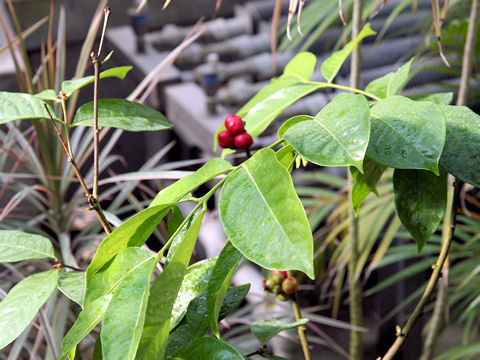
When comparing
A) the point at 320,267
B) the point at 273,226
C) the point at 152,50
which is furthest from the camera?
the point at 152,50

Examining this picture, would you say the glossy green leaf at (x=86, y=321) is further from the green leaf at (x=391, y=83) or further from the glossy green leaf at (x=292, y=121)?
the green leaf at (x=391, y=83)

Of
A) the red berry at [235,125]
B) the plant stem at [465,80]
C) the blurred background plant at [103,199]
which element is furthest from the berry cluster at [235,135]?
the plant stem at [465,80]

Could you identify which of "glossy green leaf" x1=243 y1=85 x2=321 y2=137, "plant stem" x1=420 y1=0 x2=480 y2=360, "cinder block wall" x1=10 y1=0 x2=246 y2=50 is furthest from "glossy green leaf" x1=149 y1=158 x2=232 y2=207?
"cinder block wall" x1=10 y1=0 x2=246 y2=50

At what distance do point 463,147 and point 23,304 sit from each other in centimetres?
27

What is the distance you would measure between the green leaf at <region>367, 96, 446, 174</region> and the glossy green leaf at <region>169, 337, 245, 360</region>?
12 centimetres

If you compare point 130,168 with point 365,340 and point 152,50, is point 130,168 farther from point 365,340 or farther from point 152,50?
point 365,340

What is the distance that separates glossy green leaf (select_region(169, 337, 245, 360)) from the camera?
0.27 metres

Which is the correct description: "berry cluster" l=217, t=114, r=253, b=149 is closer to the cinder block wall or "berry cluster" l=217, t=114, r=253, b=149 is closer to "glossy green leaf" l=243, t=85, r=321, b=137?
"glossy green leaf" l=243, t=85, r=321, b=137

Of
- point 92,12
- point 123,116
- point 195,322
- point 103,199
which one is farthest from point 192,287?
point 92,12

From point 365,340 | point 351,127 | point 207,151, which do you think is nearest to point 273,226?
point 351,127

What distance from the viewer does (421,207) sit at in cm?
34

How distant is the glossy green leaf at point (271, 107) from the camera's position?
15.5 inches

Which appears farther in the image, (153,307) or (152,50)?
(152,50)

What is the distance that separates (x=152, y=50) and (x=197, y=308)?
1.58m
